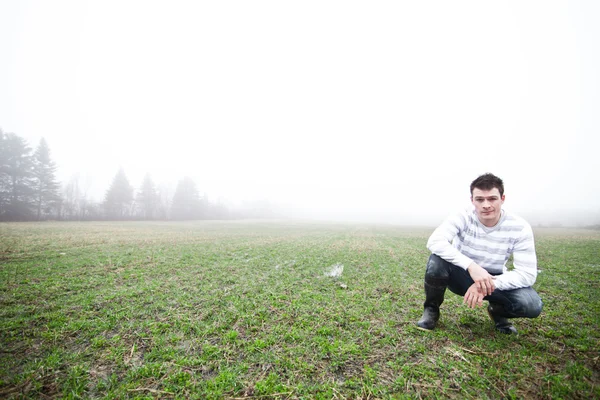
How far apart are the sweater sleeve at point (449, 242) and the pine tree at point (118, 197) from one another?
60.0 meters

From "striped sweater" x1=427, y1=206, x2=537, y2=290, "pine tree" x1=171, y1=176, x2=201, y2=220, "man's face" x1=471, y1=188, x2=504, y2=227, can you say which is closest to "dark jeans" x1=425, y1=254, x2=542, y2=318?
"striped sweater" x1=427, y1=206, x2=537, y2=290

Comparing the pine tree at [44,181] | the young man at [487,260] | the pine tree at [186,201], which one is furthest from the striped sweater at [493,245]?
the pine tree at [186,201]

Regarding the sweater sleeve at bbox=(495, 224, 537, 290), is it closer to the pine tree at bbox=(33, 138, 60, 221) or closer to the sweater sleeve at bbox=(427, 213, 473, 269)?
the sweater sleeve at bbox=(427, 213, 473, 269)

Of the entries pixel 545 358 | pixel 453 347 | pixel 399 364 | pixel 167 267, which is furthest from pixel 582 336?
pixel 167 267

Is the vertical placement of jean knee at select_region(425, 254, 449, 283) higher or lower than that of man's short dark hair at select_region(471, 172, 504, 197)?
lower

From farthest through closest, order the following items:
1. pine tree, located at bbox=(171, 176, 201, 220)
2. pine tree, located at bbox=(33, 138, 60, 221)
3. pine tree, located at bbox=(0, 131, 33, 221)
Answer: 1. pine tree, located at bbox=(171, 176, 201, 220)
2. pine tree, located at bbox=(33, 138, 60, 221)
3. pine tree, located at bbox=(0, 131, 33, 221)

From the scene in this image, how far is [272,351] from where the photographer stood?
3.56 m

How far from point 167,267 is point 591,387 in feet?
33.3

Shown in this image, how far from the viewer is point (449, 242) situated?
13.8ft

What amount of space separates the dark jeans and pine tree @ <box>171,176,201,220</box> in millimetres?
66504

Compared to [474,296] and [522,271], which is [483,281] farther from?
[522,271]

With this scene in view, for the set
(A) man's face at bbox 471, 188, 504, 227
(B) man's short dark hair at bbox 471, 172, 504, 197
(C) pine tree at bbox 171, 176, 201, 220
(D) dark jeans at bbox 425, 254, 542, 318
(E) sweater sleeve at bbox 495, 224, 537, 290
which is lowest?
(D) dark jeans at bbox 425, 254, 542, 318

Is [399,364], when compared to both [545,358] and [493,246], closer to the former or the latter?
[545,358]

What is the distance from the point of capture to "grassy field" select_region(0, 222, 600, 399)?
283cm
